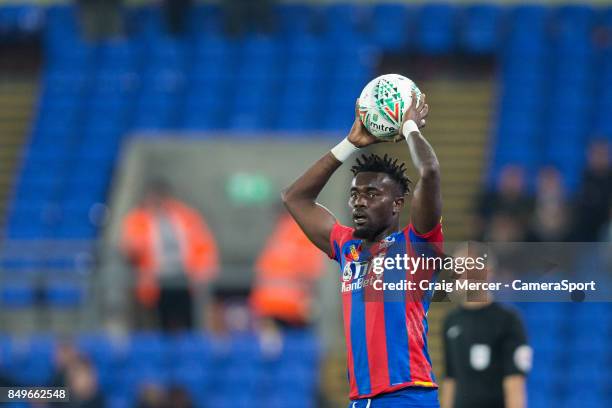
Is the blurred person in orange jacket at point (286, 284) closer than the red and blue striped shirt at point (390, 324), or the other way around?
the red and blue striped shirt at point (390, 324)

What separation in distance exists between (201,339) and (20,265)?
2.75m

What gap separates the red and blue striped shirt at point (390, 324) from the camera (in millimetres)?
5324

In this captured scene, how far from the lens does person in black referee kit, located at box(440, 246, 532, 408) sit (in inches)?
278

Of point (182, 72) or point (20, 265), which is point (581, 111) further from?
point (20, 265)

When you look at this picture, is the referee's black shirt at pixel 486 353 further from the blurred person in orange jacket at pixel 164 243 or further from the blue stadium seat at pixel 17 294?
the blue stadium seat at pixel 17 294

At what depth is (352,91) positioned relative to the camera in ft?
49.8

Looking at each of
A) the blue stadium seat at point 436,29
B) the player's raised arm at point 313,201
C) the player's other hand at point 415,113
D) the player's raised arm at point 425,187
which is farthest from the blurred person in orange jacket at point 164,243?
the player's raised arm at point 425,187

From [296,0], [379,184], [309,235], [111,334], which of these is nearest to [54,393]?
[111,334]

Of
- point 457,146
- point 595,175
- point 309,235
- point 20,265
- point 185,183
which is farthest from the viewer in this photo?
point 457,146

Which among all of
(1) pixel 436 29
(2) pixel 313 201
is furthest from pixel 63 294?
(2) pixel 313 201

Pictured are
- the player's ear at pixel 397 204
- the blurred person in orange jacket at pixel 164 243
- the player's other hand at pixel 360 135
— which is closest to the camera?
the player's ear at pixel 397 204

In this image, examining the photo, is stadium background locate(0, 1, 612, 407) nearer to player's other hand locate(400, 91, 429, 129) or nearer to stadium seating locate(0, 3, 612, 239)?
stadium seating locate(0, 3, 612, 239)

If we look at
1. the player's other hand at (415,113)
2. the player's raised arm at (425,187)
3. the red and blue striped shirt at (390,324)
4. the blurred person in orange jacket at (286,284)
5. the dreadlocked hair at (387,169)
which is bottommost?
the red and blue striped shirt at (390,324)

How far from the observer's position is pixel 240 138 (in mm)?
14039
